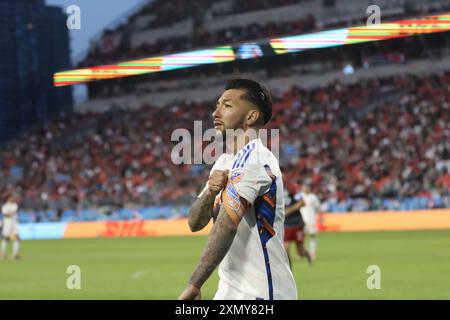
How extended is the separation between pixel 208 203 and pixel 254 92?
72 centimetres

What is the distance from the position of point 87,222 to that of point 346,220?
13383 mm

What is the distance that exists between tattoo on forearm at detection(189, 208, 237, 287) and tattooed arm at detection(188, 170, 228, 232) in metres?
0.21

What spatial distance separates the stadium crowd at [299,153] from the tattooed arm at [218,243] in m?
27.3

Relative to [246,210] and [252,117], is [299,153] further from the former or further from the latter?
[246,210]

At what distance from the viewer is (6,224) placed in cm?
2727

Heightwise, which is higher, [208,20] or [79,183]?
[208,20]

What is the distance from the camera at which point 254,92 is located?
4906 mm

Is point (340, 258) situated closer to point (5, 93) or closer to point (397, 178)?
point (397, 178)

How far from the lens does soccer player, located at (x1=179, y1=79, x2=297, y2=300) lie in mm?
4562

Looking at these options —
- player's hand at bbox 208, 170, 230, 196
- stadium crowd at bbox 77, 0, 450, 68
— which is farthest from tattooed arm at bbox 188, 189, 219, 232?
stadium crowd at bbox 77, 0, 450, 68

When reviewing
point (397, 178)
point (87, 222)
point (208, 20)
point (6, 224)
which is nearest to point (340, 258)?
point (6, 224)

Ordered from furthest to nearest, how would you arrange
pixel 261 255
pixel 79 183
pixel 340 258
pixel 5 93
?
pixel 5 93 < pixel 79 183 < pixel 340 258 < pixel 261 255

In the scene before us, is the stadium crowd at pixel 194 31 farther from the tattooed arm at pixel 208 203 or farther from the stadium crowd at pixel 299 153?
the tattooed arm at pixel 208 203

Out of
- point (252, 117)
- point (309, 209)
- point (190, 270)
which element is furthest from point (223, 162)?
point (309, 209)
